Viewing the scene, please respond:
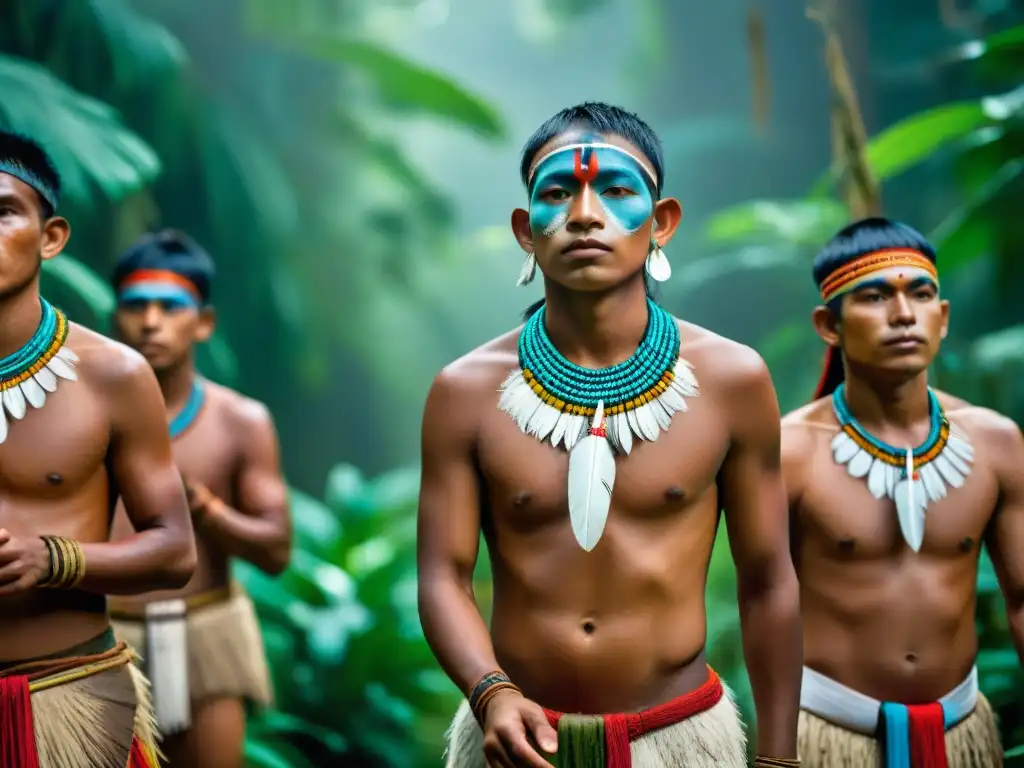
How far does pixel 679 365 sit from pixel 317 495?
6.52 m

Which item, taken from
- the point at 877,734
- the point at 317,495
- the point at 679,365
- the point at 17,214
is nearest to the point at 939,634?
the point at 877,734

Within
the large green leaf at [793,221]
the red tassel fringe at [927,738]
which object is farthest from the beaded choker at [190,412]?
the large green leaf at [793,221]

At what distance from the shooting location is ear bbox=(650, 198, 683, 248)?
2619 mm

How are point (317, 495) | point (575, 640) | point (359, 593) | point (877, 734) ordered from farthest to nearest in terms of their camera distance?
point (317, 495), point (359, 593), point (877, 734), point (575, 640)

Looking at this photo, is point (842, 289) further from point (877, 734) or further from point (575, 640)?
point (575, 640)

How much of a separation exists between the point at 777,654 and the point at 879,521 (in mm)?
865

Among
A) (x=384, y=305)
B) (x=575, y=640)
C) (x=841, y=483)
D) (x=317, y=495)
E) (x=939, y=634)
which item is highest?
(x=384, y=305)

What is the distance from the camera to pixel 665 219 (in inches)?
104

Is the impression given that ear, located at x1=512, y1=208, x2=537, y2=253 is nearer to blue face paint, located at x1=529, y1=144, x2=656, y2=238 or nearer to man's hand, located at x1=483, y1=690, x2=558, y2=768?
blue face paint, located at x1=529, y1=144, x2=656, y2=238

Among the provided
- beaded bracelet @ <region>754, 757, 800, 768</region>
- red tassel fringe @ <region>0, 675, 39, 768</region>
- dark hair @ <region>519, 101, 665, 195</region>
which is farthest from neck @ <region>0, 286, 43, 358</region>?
beaded bracelet @ <region>754, 757, 800, 768</region>

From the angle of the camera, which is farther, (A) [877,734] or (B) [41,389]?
(A) [877,734]

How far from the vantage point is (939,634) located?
3.24 meters

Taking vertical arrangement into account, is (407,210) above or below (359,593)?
above

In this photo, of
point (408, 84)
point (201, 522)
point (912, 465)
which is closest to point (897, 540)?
point (912, 465)
